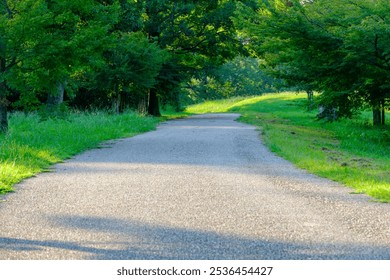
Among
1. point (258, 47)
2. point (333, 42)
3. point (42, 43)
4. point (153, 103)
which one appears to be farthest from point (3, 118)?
point (153, 103)

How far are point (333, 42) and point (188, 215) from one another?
536 inches

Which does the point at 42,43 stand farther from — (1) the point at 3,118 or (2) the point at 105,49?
(2) the point at 105,49

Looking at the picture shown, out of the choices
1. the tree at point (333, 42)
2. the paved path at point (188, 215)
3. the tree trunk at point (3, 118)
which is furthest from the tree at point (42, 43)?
the tree at point (333, 42)

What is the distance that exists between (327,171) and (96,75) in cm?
2212

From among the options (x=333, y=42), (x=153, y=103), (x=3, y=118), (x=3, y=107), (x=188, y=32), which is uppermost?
(x=188, y=32)

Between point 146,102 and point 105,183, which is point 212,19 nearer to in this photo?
point 146,102

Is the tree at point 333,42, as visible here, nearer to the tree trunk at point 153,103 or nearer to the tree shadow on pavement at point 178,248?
the tree shadow on pavement at point 178,248

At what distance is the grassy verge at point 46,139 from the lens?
11.3 m

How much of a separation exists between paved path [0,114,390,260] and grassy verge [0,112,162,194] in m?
0.46

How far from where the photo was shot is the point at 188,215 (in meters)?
7.49

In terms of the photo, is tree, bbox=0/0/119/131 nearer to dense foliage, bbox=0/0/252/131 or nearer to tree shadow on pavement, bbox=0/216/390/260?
dense foliage, bbox=0/0/252/131

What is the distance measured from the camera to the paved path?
5.83 m

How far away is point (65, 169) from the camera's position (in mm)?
12188

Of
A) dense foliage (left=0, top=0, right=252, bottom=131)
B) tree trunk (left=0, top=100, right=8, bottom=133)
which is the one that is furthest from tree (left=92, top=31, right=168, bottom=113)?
tree trunk (left=0, top=100, right=8, bottom=133)
